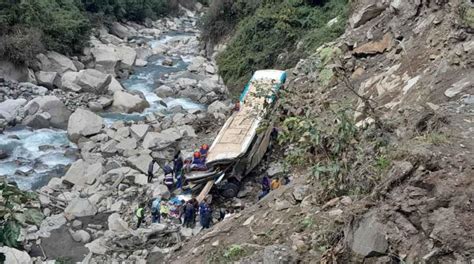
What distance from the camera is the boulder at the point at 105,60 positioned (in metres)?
24.0

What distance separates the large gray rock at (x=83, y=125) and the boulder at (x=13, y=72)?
5.35 metres

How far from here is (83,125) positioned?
16.5 metres

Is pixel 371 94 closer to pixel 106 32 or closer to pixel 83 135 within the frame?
pixel 83 135

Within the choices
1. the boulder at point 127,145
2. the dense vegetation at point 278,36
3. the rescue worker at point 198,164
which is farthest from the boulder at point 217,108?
the rescue worker at point 198,164

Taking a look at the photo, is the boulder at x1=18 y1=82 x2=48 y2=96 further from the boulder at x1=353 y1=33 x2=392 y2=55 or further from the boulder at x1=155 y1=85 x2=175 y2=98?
the boulder at x1=353 y1=33 x2=392 y2=55

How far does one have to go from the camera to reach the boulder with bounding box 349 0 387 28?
526 inches

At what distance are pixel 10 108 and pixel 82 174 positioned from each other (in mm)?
6068

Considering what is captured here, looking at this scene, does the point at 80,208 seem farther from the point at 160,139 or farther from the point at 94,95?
the point at 94,95

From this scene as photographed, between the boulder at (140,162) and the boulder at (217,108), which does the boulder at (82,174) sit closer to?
the boulder at (140,162)

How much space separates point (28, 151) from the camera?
50.8 feet

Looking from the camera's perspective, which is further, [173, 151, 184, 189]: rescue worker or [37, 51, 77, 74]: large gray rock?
[37, 51, 77, 74]: large gray rock

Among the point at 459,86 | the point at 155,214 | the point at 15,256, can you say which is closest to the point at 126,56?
the point at 155,214

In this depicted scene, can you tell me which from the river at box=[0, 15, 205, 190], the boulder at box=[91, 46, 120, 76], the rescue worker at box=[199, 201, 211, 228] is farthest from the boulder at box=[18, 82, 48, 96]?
the rescue worker at box=[199, 201, 211, 228]

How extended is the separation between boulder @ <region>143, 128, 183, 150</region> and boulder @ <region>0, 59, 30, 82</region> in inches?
331
